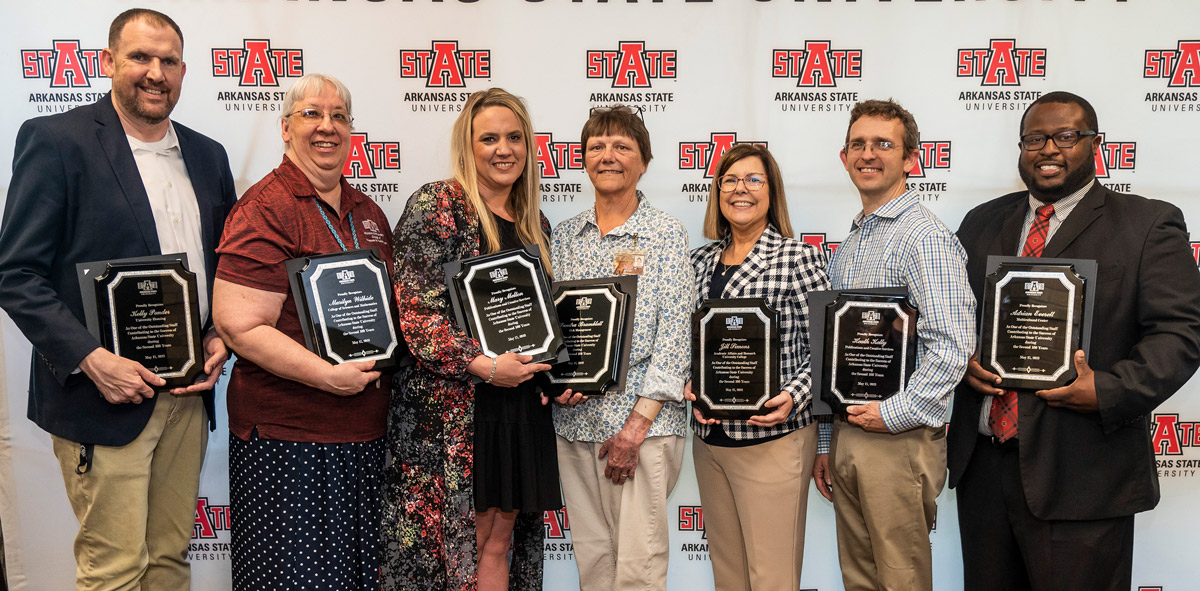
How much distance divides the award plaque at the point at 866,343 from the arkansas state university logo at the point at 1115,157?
1.70 meters

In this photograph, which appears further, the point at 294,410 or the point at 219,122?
the point at 219,122

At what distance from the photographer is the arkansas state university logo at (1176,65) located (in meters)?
3.20

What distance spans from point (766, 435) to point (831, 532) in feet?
4.31

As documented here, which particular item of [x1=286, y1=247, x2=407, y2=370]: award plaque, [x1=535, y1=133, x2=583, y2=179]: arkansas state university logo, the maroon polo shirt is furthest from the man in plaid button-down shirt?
the maroon polo shirt

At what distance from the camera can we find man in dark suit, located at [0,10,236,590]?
2332mm

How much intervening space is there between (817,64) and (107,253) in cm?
293

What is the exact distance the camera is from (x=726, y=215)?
2.59 m

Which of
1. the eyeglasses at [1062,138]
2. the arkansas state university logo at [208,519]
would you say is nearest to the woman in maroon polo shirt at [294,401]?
the arkansas state university logo at [208,519]

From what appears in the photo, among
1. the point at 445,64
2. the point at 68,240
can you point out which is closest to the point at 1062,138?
the point at 445,64

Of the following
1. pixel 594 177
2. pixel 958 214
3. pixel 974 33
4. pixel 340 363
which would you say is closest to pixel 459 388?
pixel 340 363

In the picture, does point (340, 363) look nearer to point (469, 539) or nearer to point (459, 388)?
point (459, 388)

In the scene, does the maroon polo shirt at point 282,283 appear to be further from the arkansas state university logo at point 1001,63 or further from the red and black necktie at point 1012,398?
the arkansas state university logo at point 1001,63

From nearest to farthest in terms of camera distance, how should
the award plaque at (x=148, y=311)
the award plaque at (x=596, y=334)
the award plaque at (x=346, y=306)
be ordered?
the award plaque at (x=346, y=306) < the award plaque at (x=148, y=311) < the award plaque at (x=596, y=334)

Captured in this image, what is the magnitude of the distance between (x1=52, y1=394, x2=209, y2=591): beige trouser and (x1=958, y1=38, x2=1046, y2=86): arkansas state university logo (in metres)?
3.54
